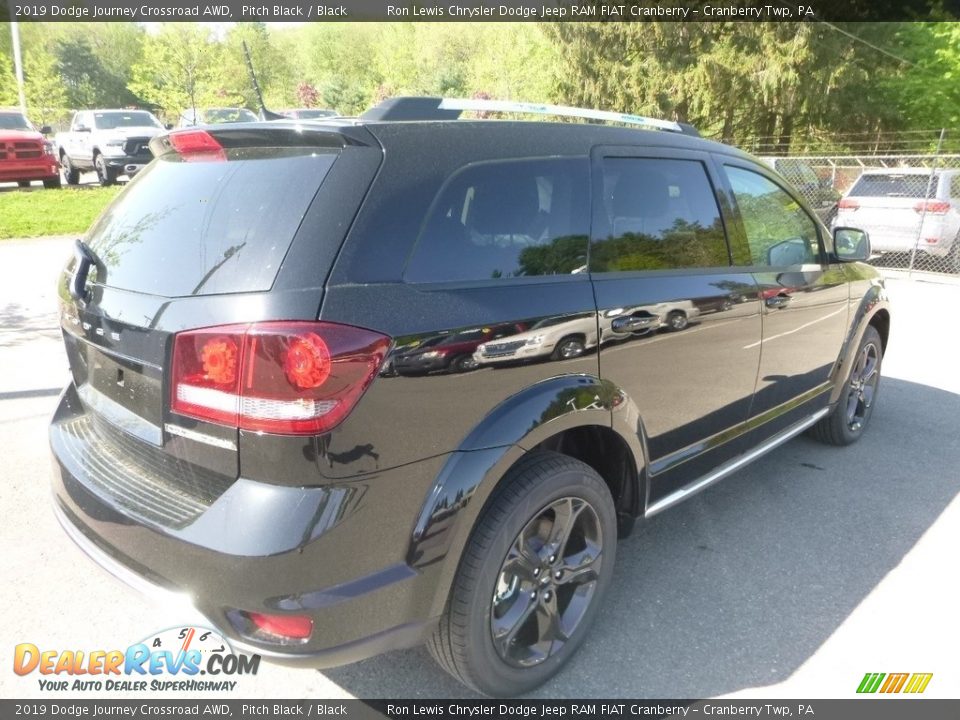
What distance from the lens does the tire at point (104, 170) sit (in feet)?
58.5

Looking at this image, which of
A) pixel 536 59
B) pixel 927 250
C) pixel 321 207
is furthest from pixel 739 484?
pixel 536 59

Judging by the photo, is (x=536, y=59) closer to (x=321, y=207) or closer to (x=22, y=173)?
(x=22, y=173)

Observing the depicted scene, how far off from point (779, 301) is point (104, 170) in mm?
18869

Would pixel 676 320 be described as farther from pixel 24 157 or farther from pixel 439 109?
pixel 24 157

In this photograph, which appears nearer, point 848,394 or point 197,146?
point 197,146

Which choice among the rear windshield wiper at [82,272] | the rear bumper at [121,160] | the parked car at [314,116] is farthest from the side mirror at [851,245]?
the rear bumper at [121,160]

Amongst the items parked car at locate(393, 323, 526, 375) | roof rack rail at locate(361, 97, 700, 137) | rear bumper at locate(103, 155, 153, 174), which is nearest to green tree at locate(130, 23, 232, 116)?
rear bumper at locate(103, 155, 153, 174)

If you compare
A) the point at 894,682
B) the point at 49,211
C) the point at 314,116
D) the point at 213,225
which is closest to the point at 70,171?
the point at 49,211

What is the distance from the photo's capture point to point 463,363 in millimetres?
2016

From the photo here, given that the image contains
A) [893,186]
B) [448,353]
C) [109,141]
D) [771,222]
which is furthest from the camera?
[109,141]

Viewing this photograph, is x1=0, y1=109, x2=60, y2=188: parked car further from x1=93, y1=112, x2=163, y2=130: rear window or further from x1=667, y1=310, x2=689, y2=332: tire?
x1=667, y1=310, x2=689, y2=332: tire

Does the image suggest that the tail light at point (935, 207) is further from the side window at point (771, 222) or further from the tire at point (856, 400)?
the side window at point (771, 222)

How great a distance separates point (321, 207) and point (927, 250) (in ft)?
40.7

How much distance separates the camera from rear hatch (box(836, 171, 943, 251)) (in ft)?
37.2
